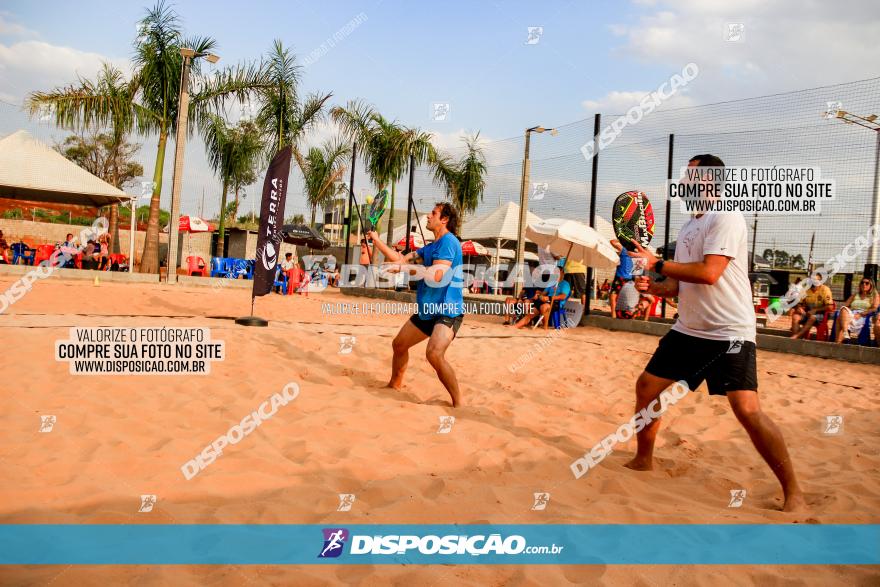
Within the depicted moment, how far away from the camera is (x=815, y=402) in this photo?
552 centimetres

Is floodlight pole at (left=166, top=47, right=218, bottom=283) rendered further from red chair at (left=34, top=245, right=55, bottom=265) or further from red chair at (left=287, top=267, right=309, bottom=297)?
red chair at (left=34, top=245, right=55, bottom=265)

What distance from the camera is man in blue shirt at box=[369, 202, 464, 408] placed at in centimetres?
470

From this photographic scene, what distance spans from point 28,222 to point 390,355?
23809mm

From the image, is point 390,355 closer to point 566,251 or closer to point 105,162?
point 566,251

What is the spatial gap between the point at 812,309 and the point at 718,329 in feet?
23.5

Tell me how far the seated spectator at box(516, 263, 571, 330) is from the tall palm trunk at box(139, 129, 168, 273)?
12.3 m

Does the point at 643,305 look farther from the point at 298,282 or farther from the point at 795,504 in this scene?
the point at 298,282

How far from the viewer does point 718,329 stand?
124 inches

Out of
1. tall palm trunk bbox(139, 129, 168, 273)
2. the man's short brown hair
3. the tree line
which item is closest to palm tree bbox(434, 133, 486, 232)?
the tree line

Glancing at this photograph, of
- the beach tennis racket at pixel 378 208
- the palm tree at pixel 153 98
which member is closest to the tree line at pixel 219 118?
the palm tree at pixel 153 98

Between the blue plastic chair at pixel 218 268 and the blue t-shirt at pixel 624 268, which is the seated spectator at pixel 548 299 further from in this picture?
the blue plastic chair at pixel 218 268

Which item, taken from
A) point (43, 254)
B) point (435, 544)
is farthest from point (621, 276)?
point (43, 254)

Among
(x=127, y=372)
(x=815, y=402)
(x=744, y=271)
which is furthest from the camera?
(x=815, y=402)

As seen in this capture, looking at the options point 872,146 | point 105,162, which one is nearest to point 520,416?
point 872,146
